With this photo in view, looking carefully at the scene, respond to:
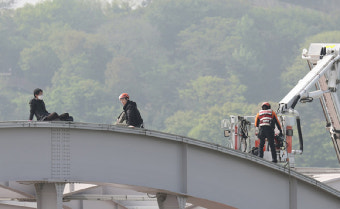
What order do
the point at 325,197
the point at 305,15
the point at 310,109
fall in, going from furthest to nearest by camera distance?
1. the point at 305,15
2. the point at 310,109
3. the point at 325,197

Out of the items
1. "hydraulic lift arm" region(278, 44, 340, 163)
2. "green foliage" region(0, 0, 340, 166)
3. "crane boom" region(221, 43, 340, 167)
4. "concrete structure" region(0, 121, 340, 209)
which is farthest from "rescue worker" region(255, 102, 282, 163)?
"green foliage" region(0, 0, 340, 166)

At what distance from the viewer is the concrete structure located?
47.3ft

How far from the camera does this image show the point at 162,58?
179375 millimetres

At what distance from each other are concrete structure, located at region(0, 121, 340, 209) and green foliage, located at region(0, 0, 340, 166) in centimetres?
12633

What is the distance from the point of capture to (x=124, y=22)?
624 feet

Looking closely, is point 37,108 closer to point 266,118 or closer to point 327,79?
point 266,118

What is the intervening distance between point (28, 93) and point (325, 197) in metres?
154

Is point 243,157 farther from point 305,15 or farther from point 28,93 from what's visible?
point 305,15

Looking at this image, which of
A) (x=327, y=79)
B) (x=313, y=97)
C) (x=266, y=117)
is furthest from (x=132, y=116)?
(x=327, y=79)

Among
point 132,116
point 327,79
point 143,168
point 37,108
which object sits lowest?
point 143,168

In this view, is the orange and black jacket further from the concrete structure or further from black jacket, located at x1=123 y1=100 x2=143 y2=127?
black jacket, located at x1=123 y1=100 x2=143 y2=127

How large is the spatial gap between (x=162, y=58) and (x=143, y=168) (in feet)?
540

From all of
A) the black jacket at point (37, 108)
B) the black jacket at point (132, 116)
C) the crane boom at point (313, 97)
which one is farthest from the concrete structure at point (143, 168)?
the crane boom at point (313, 97)

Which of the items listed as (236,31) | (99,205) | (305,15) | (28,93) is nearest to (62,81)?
(28,93)
